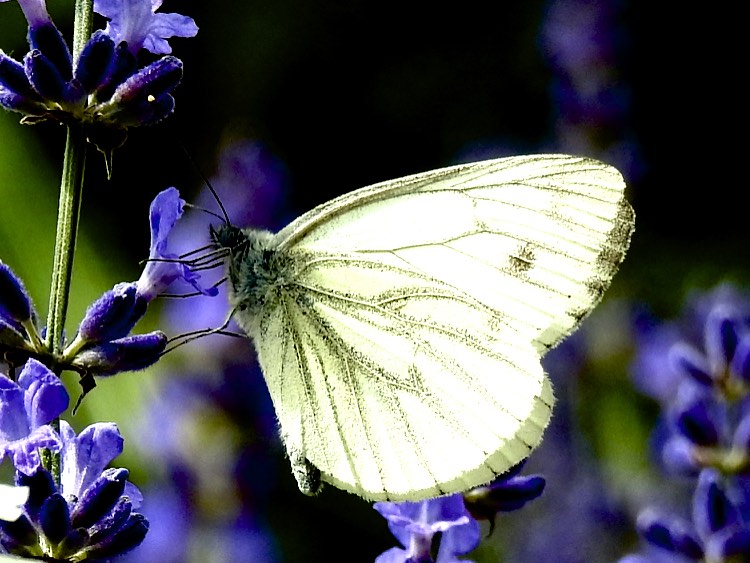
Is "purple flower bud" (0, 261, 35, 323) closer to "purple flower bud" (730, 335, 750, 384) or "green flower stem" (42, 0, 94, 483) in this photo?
"green flower stem" (42, 0, 94, 483)

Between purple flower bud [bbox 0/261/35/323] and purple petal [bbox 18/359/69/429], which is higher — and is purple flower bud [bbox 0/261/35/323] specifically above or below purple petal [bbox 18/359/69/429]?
above

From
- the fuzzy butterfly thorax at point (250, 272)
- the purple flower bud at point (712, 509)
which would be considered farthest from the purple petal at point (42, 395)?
the purple flower bud at point (712, 509)

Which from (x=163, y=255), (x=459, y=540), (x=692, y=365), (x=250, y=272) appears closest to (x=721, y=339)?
(x=692, y=365)

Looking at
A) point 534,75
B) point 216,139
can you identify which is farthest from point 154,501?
point 534,75

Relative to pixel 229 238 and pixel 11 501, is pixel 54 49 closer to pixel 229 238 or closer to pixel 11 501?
pixel 229 238

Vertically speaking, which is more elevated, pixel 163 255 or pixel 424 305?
pixel 163 255

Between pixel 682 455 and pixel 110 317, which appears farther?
pixel 682 455

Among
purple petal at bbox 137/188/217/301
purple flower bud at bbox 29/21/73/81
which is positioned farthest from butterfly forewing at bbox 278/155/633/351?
purple flower bud at bbox 29/21/73/81

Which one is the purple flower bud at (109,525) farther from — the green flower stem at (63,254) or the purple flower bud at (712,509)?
the purple flower bud at (712,509)

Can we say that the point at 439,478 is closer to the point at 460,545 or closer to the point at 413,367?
the point at 460,545
